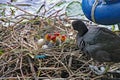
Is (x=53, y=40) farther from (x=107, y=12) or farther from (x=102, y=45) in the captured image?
(x=107, y=12)

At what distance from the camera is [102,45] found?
3342 millimetres

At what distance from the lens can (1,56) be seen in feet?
11.7

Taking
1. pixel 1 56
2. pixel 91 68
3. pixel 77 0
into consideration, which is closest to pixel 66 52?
pixel 91 68

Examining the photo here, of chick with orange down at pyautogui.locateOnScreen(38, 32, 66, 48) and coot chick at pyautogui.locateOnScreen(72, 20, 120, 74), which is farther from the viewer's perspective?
chick with orange down at pyautogui.locateOnScreen(38, 32, 66, 48)

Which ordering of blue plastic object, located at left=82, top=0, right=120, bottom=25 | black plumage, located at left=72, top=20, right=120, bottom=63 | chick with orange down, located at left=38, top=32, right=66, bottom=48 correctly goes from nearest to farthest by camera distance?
blue plastic object, located at left=82, top=0, right=120, bottom=25 < black plumage, located at left=72, top=20, right=120, bottom=63 < chick with orange down, located at left=38, top=32, right=66, bottom=48

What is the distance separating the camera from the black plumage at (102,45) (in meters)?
3.31

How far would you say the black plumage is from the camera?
3.31m

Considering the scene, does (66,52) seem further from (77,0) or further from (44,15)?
(77,0)

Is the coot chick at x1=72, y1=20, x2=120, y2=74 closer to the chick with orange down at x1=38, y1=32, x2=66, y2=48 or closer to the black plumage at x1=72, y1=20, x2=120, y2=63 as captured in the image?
the black plumage at x1=72, y1=20, x2=120, y2=63

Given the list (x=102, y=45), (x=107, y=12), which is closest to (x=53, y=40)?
(x=102, y=45)

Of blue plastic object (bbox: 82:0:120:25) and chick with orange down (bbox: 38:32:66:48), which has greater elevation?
blue plastic object (bbox: 82:0:120:25)

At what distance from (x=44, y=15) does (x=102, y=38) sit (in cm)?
128

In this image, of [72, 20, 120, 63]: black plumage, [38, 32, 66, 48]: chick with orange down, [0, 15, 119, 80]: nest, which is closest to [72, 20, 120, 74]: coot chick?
[72, 20, 120, 63]: black plumage

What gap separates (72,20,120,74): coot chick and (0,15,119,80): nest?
0.13m
